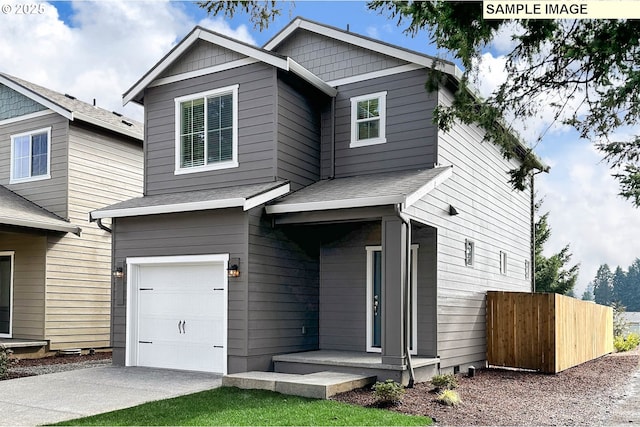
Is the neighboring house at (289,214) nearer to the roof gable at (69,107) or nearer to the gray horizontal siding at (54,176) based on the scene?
the roof gable at (69,107)

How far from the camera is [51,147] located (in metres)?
15.7

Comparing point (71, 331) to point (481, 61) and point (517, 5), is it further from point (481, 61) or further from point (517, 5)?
point (517, 5)

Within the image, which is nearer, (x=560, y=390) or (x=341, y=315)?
(x=560, y=390)

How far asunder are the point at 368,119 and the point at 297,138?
4.72 feet

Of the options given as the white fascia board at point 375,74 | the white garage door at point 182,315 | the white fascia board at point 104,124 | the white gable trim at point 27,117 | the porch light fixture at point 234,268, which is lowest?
the white garage door at point 182,315

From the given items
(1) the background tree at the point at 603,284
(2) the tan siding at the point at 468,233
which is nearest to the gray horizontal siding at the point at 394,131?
(2) the tan siding at the point at 468,233

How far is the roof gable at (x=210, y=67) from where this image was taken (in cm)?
1145

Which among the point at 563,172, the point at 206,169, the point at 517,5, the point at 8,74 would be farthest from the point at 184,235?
the point at 563,172

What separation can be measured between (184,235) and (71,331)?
18.7ft

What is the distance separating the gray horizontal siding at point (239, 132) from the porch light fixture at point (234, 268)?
159cm

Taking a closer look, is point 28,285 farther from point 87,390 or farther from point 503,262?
point 503,262

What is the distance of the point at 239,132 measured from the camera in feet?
39.0

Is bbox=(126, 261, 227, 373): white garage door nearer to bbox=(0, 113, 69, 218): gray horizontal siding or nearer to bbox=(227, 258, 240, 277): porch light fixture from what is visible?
bbox=(227, 258, 240, 277): porch light fixture

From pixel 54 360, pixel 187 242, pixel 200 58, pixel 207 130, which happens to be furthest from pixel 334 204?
pixel 54 360
